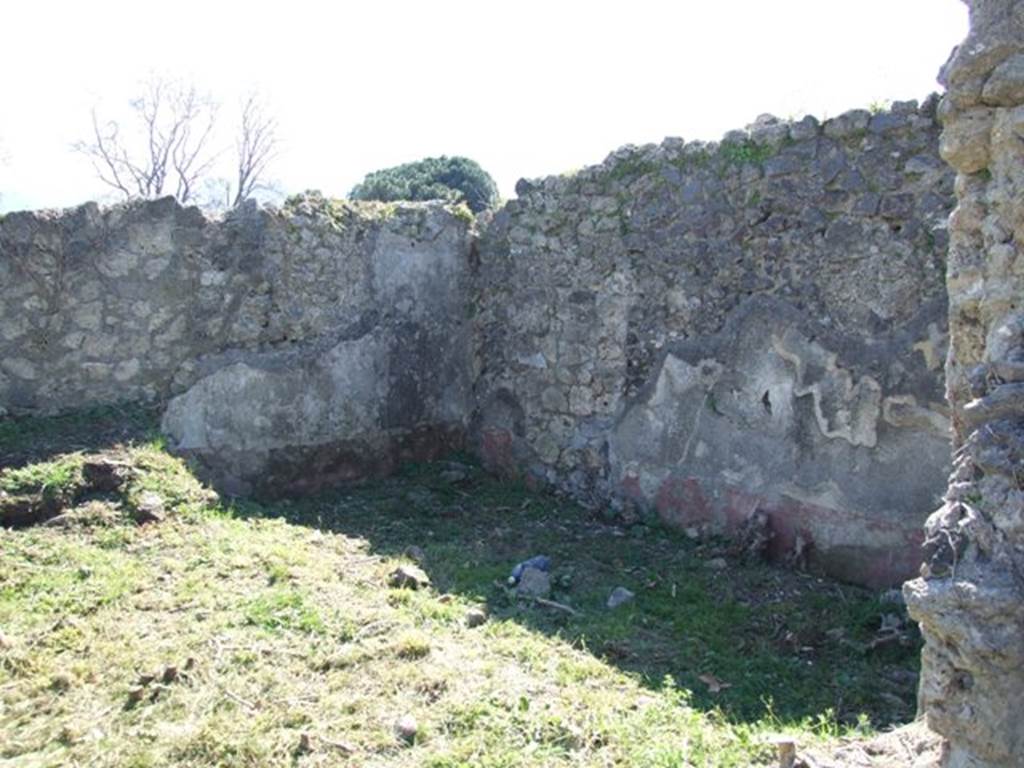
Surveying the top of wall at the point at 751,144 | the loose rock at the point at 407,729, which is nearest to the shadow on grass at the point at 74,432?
the top of wall at the point at 751,144

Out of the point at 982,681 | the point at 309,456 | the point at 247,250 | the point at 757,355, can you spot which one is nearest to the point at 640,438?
the point at 757,355

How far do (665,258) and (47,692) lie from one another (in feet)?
11.4

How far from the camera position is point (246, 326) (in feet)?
17.9

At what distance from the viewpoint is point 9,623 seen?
3.43 m

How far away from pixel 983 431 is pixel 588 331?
12.1 ft

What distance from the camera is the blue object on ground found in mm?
4254

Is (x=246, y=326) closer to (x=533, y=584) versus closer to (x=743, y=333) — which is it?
(x=533, y=584)

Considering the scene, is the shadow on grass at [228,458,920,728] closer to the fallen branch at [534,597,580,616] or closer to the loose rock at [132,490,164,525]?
the fallen branch at [534,597,580,616]

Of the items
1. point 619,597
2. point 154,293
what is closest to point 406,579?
point 619,597

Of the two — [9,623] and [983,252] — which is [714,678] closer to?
[983,252]

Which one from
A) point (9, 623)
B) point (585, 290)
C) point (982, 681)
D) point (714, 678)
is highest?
point (585, 290)

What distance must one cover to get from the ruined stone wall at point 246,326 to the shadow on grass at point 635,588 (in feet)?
0.72

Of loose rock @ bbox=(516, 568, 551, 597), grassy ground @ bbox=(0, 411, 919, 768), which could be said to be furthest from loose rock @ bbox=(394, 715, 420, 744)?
loose rock @ bbox=(516, 568, 551, 597)

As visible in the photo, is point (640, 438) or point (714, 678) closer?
point (714, 678)
